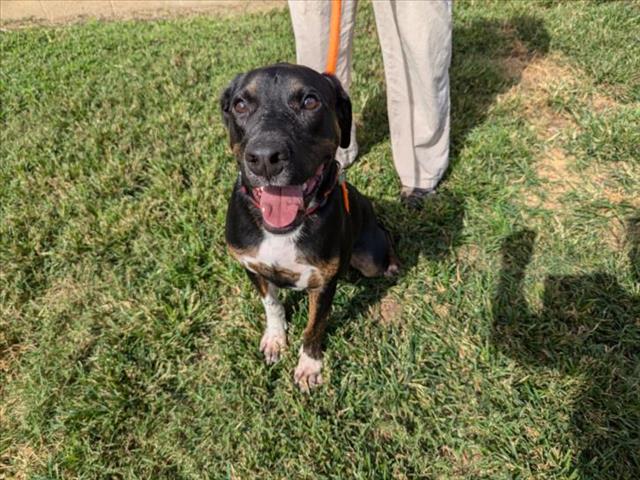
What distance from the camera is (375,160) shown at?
405 centimetres

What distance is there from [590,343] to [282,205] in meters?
2.07

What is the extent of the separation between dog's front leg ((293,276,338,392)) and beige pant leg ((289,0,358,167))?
1298 millimetres

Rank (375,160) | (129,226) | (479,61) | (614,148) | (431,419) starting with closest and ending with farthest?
(431,419) → (129,226) → (614,148) → (375,160) → (479,61)

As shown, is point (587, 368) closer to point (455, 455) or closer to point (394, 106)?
point (455, 455)

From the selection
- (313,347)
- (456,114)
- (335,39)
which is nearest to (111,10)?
(456,114)

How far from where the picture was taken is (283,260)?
2199mm

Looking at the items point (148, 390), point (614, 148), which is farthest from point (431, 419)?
Answer: point (614, 148)

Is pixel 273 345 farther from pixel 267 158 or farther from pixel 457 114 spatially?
pixel 457 114

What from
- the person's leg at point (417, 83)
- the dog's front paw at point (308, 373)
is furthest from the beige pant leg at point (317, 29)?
the dog's front paw at point (308, 373)

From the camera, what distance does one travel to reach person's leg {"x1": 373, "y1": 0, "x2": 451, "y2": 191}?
2.98m

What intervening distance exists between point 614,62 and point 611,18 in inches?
46.5

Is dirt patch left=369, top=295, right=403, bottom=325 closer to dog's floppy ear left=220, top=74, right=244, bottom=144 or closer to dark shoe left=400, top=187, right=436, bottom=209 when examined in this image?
dark shoe left=400, top=187, right=436, bottom=209

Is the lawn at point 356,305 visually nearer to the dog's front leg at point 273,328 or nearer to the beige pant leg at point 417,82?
the dog's front leg at point 273,328

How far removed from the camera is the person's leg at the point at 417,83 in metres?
2.98
